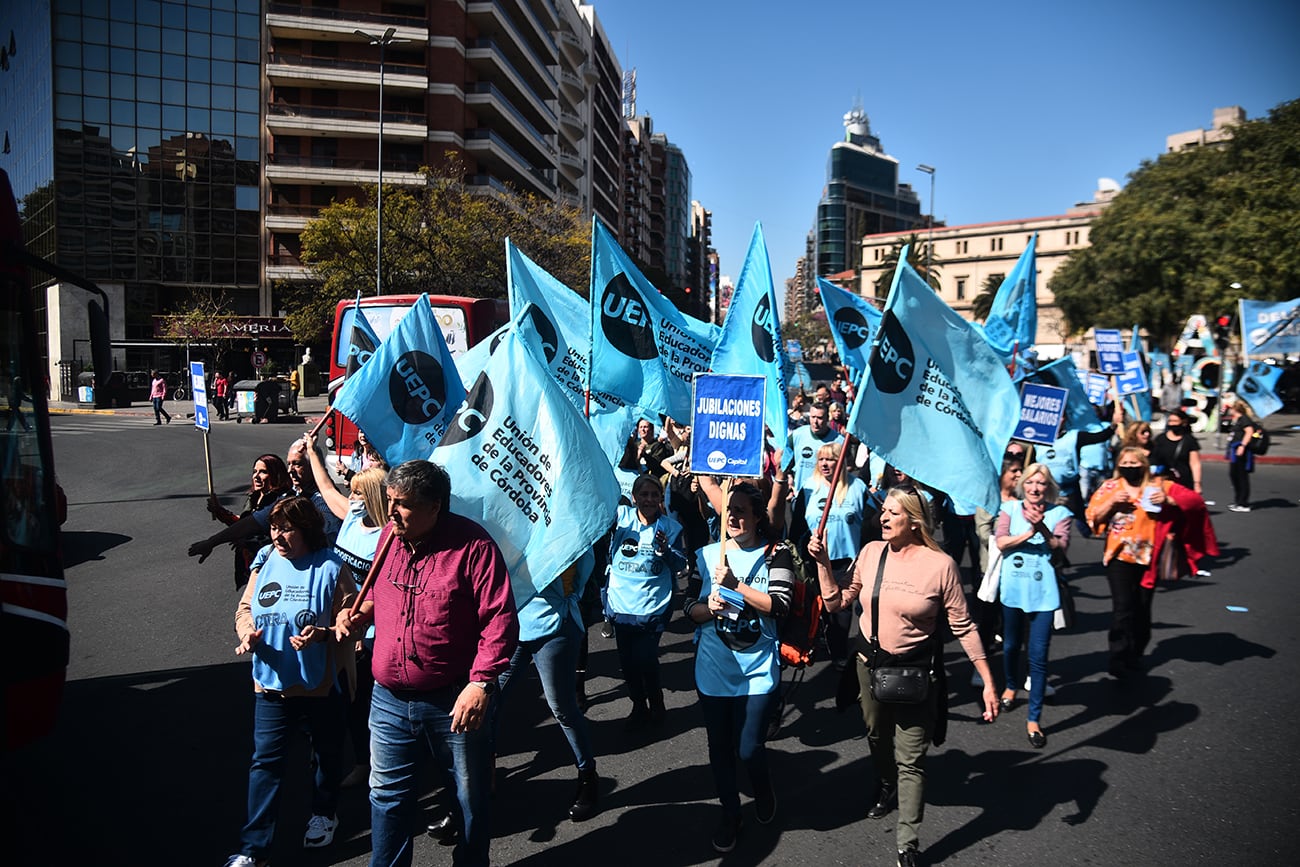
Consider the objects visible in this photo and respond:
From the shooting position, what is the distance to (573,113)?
2790 inches

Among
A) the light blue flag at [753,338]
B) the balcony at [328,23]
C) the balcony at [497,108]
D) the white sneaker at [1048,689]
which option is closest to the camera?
the white sneaker at [1048,689]

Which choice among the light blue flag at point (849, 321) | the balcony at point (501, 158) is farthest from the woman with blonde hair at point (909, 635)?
the balcony at point (501, 158)

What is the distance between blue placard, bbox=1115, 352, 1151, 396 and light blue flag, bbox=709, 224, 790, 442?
34.5 ft

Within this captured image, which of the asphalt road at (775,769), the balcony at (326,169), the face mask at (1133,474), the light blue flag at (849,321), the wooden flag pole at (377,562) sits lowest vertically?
the asphalt road at (775,769)

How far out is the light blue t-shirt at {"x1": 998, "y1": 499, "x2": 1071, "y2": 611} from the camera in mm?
5734

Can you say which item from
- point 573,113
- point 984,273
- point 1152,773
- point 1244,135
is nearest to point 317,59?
point 573,113

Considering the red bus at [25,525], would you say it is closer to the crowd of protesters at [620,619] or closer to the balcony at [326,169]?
the crowd of protesters at [620,619]

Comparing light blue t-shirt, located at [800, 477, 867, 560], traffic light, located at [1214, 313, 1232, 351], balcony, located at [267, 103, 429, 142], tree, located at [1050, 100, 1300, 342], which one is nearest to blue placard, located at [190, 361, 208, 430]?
→ light blue t-shirt, located at [800, 477, 867, 560]

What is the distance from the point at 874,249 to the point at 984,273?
17542mm

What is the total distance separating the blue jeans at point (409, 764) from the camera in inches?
135

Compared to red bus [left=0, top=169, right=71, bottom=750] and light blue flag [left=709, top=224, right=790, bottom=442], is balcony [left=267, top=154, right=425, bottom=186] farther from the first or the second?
red bus [left=0, top=169, right=71, bottom=750]

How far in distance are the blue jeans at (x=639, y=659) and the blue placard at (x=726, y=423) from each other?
107 cm

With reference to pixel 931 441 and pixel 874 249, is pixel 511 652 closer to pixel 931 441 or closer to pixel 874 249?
pixel 931 441

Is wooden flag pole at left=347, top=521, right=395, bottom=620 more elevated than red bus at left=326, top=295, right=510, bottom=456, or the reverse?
red bus at left=326, top=295, right=510, bottom=456
